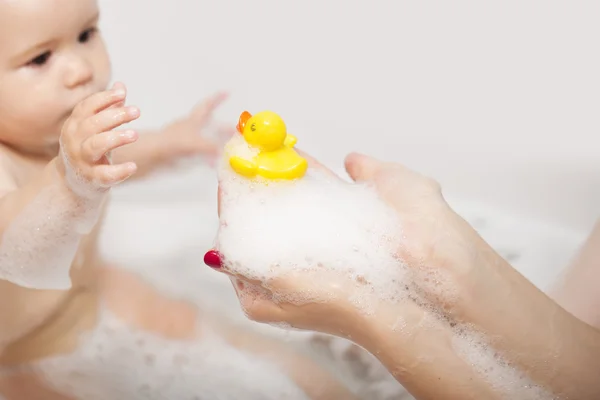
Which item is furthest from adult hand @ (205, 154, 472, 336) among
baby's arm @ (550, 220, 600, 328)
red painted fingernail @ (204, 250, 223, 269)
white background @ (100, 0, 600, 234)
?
white background @ (100, 0, 600, 234)

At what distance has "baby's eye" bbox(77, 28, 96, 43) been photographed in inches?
38.5

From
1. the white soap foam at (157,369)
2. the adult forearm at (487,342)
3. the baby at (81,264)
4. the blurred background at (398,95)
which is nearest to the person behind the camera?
the adult forearm at (487,342)

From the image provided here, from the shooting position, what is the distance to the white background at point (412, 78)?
1429mm

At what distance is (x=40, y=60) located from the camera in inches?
36.9

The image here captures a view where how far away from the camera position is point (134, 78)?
5.42 feet

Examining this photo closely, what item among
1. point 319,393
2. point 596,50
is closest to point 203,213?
point 319,393

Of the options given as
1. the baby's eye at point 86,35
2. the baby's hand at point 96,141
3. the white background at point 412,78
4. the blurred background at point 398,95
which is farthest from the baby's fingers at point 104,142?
the white background at point 412,78

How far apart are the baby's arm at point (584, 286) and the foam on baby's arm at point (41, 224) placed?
0.62m

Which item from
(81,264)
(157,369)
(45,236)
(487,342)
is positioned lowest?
(157,369)

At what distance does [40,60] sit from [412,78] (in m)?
0.88

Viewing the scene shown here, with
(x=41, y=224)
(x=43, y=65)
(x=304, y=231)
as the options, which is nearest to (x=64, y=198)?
(x=41, y=224)

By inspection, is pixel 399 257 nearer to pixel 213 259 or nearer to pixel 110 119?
pixel 213 259

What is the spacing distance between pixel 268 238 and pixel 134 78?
3.07ft

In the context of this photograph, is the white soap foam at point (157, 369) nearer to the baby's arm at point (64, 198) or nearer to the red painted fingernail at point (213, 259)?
the baby's arm at point (64, 198)
